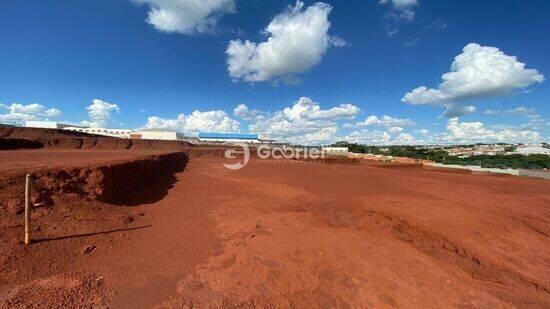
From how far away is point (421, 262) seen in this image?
6.19m

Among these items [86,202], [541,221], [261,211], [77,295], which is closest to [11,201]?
[86,202]

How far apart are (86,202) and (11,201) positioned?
1834 mm

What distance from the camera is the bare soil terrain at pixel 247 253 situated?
4.57 m

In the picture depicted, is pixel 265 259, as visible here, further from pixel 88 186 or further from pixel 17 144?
pixel 17 144

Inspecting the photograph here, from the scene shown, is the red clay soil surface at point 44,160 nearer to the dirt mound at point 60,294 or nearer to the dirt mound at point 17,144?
the dirt mound at point 60,294

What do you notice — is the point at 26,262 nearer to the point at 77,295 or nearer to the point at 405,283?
the point at 77,295

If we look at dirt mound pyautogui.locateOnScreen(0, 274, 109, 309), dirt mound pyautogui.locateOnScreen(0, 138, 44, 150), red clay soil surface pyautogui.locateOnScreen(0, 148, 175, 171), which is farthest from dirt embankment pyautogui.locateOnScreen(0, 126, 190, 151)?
dirt mound pyautogui.locateOnScreen(0, 274, 109, 309)

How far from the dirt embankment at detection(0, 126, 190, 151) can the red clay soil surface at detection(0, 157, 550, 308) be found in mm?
34137

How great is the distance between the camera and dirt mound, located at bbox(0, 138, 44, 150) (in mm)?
29531

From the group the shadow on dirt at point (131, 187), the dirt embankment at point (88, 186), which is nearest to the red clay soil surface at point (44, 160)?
the dirt embankment at point (88, 186)

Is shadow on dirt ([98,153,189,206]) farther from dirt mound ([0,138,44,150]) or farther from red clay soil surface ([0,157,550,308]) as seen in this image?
dirt mound ([0,138,44,150])

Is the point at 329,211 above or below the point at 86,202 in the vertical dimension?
below

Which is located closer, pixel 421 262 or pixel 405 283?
pixel 405 283

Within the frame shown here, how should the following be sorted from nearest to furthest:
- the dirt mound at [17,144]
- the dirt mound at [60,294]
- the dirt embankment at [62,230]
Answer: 1. the dirt mound at [60,294]
2. the dirt embankment at [62,230]
3. the dirt mound at [17,144]
